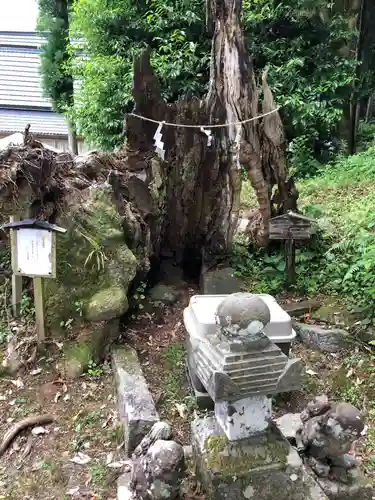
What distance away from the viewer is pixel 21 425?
392 cm

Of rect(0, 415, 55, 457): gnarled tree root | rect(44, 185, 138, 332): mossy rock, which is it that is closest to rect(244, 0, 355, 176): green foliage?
rect(44, 185, 138, 332): mossy rock

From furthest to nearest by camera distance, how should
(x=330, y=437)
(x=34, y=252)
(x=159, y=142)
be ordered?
(x=159, y=142) → (x=34, y=252) → (x=330, y=437)

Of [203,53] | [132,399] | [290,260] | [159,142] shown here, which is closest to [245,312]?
[132,399]

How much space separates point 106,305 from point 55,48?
1339cm

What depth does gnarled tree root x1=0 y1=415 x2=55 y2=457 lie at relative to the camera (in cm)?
378

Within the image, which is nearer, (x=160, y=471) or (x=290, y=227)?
(x=160, y=471)

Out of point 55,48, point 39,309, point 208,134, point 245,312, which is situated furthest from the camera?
point 55,48

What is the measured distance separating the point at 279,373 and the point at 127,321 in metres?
3.02

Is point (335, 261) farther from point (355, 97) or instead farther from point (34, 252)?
point (355, 97)

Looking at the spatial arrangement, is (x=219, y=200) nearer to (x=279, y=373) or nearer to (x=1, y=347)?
(x=1, y=347)

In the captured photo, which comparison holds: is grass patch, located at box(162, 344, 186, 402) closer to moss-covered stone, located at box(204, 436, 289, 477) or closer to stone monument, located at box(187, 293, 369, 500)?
stone monument, located at box(187, 293, 369, 500)

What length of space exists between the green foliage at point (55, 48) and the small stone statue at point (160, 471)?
1431 centimetres

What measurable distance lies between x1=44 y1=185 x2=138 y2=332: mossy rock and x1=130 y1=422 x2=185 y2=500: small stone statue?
2385 mm

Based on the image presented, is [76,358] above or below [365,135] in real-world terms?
below
